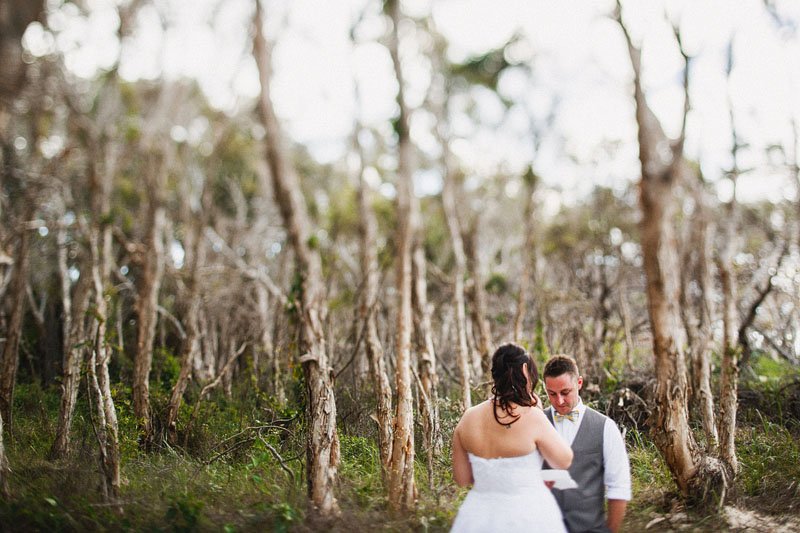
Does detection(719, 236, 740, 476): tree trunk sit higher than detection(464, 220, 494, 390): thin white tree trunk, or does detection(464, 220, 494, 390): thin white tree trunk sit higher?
detection(464, 220, 494, 390): thin white tree trunk

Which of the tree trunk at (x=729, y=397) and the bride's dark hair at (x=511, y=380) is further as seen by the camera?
the tree trunk at (x=729, y=397)

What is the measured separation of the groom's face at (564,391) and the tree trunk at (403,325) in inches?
74.3

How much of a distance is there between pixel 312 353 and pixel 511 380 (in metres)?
2.16

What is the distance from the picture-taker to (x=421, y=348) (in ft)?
24.8

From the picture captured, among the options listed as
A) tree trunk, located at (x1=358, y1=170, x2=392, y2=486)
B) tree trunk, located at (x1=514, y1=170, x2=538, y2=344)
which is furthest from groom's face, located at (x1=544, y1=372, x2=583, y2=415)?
tree trunk, located at (x1=514, y1=170, x2=538, y2=344)

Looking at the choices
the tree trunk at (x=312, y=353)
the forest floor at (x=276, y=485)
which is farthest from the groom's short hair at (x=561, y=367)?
the tree trunk at (x=312, y=353)

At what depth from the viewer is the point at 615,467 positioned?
128 inches

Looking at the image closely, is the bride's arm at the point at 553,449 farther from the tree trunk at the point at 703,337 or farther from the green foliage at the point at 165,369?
the green foliage at the point at 165,369

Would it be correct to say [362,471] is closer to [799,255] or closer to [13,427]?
[13,427]

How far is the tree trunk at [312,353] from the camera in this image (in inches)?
179

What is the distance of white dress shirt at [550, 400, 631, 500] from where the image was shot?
319 cm

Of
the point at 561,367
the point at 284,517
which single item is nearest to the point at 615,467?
the point at 561,367

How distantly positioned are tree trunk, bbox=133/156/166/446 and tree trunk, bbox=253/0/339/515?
2942 millimetres

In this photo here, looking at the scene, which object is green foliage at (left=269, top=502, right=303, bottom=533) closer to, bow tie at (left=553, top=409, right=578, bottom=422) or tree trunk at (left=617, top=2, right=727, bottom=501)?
bow tie at (left=553, top=409, right=578, bottom=422)
